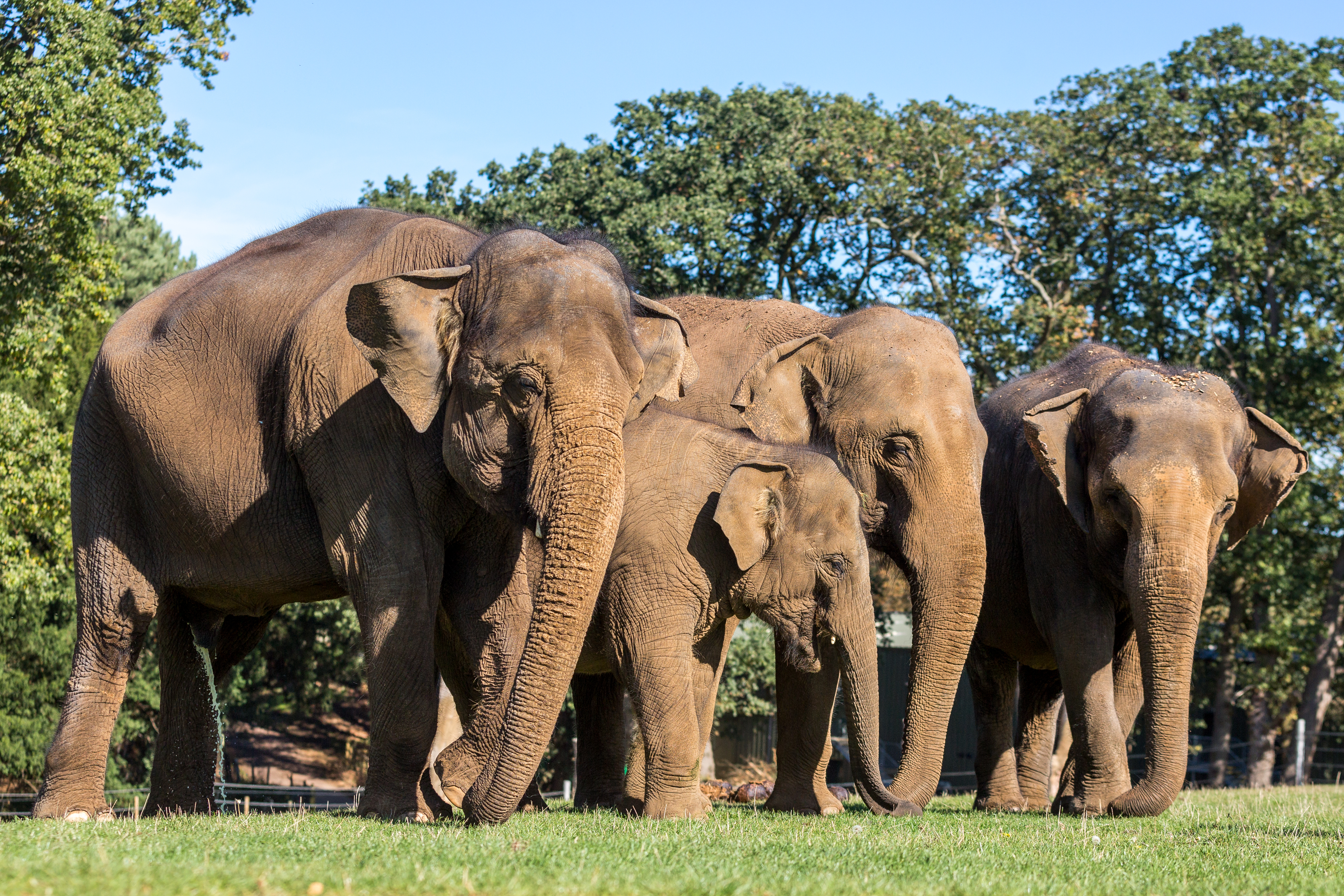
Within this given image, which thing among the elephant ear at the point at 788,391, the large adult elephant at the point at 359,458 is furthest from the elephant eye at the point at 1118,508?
the large adult elephant at the point at 359,458

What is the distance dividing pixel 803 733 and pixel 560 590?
3.87 meters

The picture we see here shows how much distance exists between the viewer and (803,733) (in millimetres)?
10289

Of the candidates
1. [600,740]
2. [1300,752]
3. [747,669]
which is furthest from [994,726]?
[747,669]

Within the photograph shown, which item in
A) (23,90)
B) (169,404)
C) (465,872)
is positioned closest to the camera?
(465,872)

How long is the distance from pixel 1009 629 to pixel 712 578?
4.59 metres

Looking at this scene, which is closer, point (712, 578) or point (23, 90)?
point (712, 578)

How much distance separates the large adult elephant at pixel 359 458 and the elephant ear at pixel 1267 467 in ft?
17.6

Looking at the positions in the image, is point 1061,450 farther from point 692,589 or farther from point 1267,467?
point 692,589

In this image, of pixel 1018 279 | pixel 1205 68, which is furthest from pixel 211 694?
pixel 1205 68

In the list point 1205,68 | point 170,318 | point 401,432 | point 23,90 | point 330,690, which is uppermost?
point 1205,68

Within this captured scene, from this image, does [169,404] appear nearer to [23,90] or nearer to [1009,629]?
[1009,629]

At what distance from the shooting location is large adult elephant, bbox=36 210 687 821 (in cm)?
732

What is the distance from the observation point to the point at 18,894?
4.18m

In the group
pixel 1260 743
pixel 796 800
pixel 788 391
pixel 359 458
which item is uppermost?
pixel 788 391
